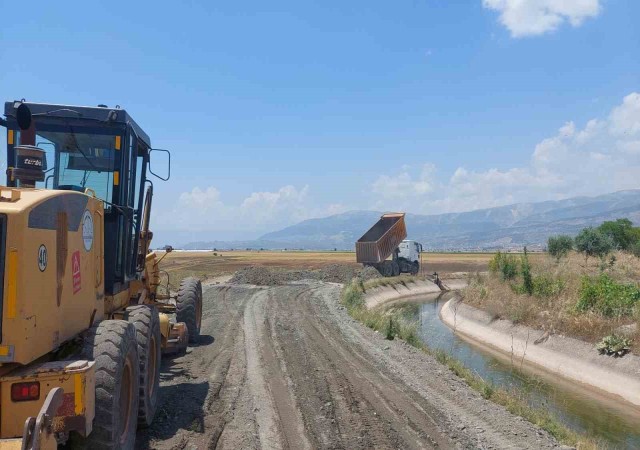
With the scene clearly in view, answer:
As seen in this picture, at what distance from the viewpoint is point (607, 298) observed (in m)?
19.1

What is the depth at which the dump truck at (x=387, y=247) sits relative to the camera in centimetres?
4334

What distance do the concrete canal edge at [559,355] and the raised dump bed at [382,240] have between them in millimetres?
16155

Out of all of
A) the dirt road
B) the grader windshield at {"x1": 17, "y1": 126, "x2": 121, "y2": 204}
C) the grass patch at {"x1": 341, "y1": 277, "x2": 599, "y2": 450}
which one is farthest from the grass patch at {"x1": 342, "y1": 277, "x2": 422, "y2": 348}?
the grader windshield at {"x1": 17, "y1": 126, "x2": 121, "y2": 204}

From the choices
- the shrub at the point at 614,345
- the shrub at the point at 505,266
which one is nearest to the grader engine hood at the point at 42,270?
the shrub at the point at 614,345

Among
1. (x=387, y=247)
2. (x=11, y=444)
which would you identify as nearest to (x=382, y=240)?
(x=387, y=247)

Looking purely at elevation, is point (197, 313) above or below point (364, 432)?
above

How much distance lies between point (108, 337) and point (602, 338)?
1643cm

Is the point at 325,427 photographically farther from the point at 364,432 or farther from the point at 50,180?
the point at 50,180

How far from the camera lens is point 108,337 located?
5633 millimetres

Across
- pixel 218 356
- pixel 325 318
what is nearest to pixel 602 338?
pixel 325 318

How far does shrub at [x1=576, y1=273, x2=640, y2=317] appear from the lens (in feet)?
60.2

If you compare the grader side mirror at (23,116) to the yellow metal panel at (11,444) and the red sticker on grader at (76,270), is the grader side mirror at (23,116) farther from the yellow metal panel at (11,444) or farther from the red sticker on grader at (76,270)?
the yellow metal panel at (11,444)

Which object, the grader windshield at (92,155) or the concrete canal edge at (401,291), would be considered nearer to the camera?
the grader windshield at (92,155)

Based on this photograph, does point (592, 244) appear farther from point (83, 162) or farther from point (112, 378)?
point (112, 378)
